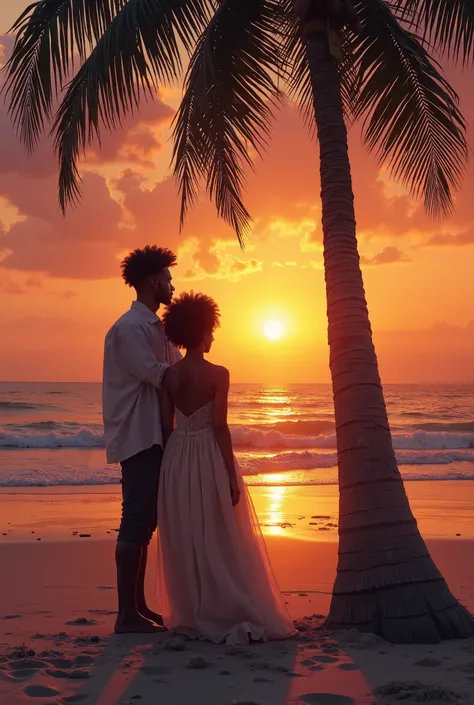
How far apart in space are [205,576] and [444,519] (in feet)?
23.1

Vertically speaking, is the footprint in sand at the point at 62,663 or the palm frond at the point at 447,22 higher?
the palm frond at the point at 447,22

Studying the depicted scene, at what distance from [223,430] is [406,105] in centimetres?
406

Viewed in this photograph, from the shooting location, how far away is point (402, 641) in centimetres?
507

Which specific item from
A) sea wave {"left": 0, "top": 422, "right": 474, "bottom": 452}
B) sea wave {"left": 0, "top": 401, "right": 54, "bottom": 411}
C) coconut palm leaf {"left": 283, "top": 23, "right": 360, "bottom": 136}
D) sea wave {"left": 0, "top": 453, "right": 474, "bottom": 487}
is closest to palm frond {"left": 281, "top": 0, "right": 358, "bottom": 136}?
coconut palm leaf {"left": 283, "top": 23, "right": 360, "bottom": 136}

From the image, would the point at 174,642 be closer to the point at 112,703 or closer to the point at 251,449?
the point at 112,703

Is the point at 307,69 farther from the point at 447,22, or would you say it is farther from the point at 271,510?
the point at 271,510

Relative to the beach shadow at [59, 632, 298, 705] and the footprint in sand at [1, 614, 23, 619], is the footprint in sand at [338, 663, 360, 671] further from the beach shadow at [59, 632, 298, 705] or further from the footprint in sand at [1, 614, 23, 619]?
the footprint in sand at [1, 614, 23, 619]

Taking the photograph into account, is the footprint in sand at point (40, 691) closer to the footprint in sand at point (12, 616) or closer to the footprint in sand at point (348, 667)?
the footprint in sand at point (348, 667)

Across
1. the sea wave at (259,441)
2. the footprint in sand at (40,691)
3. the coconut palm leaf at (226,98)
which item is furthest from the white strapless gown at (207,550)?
the sea wave at (259,441)

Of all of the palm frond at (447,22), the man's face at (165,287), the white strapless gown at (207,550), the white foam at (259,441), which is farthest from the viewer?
the white foam at (259,441)

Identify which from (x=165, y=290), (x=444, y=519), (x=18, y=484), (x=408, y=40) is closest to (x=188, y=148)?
(x=408, y=40)

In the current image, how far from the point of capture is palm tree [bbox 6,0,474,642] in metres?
5.45

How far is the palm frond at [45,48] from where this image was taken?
7348 mm

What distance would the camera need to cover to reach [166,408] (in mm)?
5258
